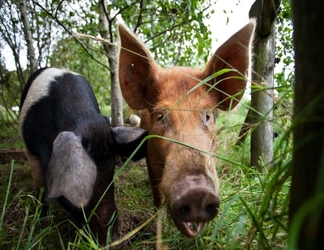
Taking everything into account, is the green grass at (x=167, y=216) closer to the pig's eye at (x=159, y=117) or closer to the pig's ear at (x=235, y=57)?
the pig's ear at (x=235, y=57)

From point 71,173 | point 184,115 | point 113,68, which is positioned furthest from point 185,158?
point 113,68

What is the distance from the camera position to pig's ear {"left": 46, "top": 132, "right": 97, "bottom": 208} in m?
2.62

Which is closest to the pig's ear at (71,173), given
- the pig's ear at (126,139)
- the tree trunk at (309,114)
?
the pig's ear at (126,139)

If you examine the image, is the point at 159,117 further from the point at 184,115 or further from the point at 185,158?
the point at 185,158

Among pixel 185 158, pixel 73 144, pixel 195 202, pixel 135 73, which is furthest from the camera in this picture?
pixel 135 73

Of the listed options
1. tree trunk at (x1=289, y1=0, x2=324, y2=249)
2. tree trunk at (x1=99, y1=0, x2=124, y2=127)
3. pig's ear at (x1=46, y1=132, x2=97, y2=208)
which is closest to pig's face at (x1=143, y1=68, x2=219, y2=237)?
pig's ear at (x1=46, y1=132, x2=97, y2=208)

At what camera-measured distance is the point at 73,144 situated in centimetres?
294

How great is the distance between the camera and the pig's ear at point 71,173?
8.61 feet

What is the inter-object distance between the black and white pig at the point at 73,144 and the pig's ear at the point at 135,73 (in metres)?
0.37

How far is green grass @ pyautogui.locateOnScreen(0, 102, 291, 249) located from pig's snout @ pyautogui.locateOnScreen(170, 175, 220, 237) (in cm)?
10

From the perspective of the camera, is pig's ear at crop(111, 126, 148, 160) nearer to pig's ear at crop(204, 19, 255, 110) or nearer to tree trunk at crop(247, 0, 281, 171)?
pig's ear at crop(204, 19, 255, 110)

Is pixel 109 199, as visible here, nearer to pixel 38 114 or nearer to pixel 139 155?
pixel 139 155

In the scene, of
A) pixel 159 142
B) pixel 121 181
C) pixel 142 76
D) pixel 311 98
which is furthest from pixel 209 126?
pixel 121 181

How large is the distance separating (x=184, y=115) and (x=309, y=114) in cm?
174
